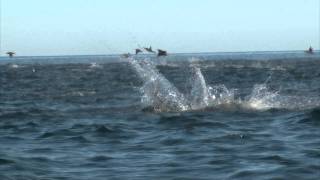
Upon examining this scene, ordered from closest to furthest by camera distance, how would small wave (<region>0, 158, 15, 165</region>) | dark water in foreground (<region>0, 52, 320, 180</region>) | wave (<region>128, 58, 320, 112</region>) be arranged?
dark water in foreground (<region>0, 52, 320, 180</region>) → small wave (<region>0, 158, 15, 165</region>) → wave (<region>128, 58, 320, 112</region>)

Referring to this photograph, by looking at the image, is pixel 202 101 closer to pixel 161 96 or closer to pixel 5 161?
pixel 161 96

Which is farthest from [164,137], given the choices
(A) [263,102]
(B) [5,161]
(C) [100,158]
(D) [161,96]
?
(D) [161,96]

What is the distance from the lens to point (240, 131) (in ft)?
57.8

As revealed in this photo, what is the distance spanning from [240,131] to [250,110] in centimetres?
489

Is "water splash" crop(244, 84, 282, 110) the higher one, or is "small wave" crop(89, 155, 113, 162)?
"small wave" crop(89, 155, 113, 162)

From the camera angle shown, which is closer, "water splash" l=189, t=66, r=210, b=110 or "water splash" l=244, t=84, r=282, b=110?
"water splash" l=244, t=84, r=282, b=110

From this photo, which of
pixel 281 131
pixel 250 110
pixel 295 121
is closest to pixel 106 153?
pixel 281 131

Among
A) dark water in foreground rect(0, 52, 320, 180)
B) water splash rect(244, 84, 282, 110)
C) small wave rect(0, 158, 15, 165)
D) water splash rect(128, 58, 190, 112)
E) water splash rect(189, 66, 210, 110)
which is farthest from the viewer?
water splash rect(189, 66, 210, 110)

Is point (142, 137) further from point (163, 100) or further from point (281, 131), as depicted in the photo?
point (163, 100)

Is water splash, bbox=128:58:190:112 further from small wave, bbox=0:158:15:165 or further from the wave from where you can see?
small wave, bbox=0:158:15:165

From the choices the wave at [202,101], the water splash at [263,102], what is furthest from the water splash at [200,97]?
the water splash at [263,102]

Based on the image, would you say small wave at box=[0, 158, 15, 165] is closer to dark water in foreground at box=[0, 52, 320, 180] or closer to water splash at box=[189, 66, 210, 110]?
dark water in foreground at box=[0, 52, 320, 180]

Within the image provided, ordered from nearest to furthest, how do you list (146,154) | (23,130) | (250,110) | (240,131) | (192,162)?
(192,162)
(146,154)
(240,131)
(23,130)
(250,110)

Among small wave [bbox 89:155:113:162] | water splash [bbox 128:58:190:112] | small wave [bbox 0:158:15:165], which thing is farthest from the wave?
small wave [bbox 0:158:15:165]
